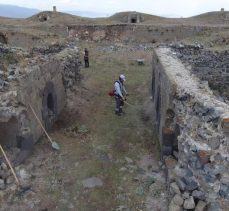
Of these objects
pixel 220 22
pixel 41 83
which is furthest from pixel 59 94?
pixel 220 22

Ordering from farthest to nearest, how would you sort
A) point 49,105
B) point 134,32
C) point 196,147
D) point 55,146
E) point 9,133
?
1. point 134,32
2. point 49,105
3. point 55,146
4. point 9,133
5. point 196,147

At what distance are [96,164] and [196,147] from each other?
3306 millimetres

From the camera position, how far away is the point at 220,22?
33375 millimetres

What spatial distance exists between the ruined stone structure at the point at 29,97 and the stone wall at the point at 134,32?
16.6 meters

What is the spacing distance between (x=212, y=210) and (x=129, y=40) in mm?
23849

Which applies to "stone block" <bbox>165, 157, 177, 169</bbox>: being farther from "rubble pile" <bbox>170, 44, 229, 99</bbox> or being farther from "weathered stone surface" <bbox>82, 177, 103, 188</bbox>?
"rubble pile" <bbox>170, 44, 229, 99</bbox>

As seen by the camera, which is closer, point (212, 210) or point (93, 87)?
point (212, 210)

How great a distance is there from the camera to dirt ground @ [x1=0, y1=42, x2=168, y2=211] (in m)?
7.75

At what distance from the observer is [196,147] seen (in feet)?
21.0

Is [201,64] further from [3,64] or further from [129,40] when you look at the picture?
[129,40]

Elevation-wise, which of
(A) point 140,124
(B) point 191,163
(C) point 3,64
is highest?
(C) point 3,64

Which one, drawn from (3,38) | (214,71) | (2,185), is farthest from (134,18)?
(2,185)

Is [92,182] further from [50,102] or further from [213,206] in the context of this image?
[50,102]

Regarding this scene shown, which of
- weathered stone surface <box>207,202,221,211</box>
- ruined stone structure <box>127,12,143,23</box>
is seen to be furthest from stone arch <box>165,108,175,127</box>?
ruined stone structure <box>127,12,143,23</box>
